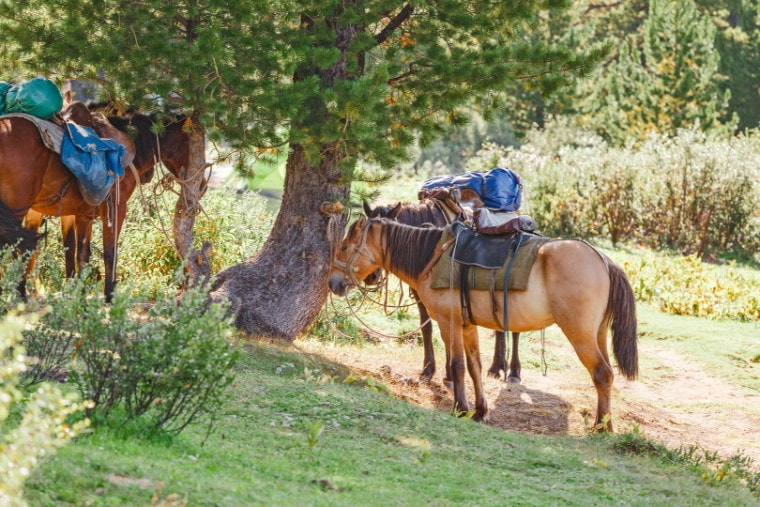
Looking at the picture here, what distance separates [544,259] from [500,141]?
27216 mm

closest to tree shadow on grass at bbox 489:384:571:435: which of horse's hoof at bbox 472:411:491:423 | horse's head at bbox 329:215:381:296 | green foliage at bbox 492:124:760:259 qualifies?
horse's hoof at bbox 472:411:491:423

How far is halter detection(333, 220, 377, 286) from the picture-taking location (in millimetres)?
8281

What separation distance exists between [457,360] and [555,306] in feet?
3.24

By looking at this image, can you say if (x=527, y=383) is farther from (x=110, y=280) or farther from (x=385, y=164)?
(x=110, y=280)

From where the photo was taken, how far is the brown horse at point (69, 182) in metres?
8.26

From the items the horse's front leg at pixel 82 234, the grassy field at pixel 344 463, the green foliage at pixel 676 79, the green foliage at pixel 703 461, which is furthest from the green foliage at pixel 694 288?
the green foliage at pixel 676 79

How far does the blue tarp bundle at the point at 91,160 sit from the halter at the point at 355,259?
93.0 inches

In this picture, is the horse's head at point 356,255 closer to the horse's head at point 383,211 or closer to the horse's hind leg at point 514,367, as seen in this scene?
the horse's head at point 383,211

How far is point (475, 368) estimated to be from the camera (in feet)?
25.6

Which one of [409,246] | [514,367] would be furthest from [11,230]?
[514,367]

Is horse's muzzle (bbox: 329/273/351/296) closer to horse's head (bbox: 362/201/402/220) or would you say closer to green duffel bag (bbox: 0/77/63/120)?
horse's head (bbox: 362/201/402/220)

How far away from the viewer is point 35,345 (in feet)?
18.4

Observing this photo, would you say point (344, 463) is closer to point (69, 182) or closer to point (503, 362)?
point (503, 362)

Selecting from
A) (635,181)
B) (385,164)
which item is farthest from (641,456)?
(635,181)
